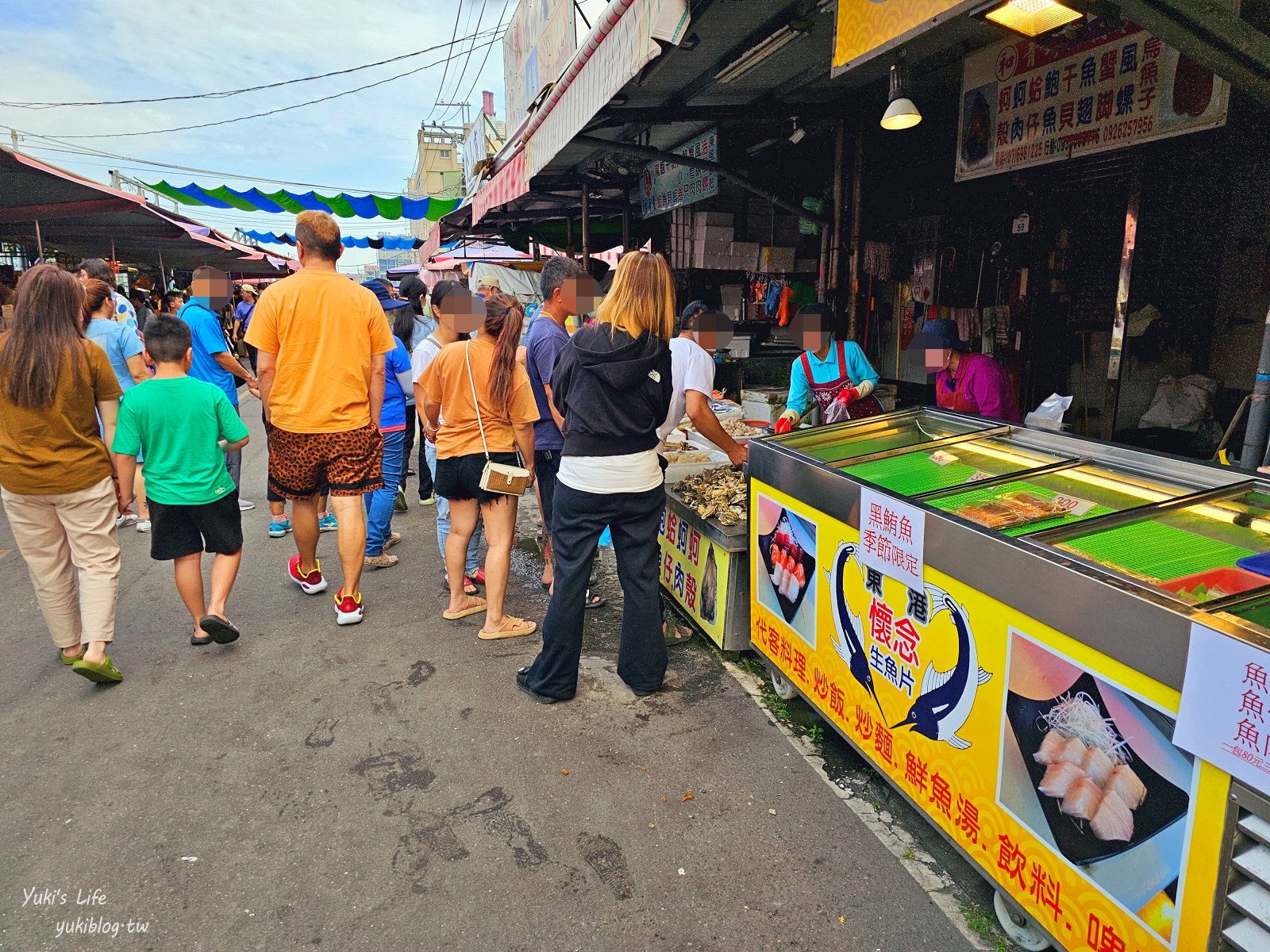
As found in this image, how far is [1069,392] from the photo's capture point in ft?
19.2

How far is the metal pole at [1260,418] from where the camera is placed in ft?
8.06

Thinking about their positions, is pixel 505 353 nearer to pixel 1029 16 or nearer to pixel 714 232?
pixel 1029 16

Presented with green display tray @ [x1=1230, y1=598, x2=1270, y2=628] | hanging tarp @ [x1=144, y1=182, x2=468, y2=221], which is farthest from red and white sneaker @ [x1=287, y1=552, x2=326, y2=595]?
hanging tarp @ [x1=144, y1=182, x2=468, y2=221]

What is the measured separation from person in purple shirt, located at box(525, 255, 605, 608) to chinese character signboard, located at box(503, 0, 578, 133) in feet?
10.9

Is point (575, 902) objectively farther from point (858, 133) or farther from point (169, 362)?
point (858, 133)

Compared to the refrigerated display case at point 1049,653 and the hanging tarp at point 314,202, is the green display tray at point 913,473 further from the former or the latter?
the hanging tarp at point 314,202

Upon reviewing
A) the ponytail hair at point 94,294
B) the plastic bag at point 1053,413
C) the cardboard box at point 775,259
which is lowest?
the plastic bag at point 1053,413

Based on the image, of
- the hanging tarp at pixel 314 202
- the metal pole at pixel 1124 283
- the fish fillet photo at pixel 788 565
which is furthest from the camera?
the hanging tarp at pixel 314 202

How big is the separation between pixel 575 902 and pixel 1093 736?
1530 mm

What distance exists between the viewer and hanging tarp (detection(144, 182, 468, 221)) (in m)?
12.9

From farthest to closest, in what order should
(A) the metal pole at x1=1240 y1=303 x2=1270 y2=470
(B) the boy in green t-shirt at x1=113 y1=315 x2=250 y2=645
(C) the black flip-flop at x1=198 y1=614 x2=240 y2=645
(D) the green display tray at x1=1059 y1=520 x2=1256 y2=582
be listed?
(C) the black flip-flop at x1=198 y1=614 x2=240 y2=645, (B) the boy in green t-shirt at x1=113 y1=315 x2=250 y2=645, (A) the metal pole at x1=1240 y1=303 x2=1270 y2=470, (D) the green display tray at x1=1059 y1=520 x2=1256 y2=582

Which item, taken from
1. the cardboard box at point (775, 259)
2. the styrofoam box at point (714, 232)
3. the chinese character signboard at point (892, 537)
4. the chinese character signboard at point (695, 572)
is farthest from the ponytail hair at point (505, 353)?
the cardboard box at point (775, 259)

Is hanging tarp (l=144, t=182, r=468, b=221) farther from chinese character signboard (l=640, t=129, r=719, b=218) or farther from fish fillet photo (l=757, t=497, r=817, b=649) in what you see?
fish fillet photo (l=757, t=497, r=817, b=649)

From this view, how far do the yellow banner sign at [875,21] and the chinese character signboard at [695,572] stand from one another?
6.98 feet
